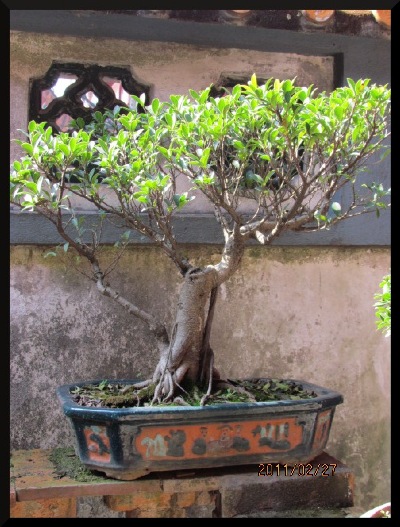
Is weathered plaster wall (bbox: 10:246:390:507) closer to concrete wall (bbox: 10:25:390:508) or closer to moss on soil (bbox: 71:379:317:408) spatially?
concrete wall (bbox: 10:25:390:508)

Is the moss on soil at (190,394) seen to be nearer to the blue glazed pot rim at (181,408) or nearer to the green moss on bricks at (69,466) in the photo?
the blue glazed pot rim at (181,408)

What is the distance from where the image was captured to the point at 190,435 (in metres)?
2.53

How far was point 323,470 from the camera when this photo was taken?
282 centimetres

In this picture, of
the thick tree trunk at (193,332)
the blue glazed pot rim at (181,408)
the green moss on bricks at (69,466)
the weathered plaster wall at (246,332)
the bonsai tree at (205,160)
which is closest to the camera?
the bonsai tree at (205,160)

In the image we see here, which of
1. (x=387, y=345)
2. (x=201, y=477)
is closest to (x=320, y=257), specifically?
(x=387, y=345)

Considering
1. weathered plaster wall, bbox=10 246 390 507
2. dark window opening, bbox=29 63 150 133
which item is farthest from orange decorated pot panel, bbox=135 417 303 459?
dark window opening, bbox=29 63 150 133

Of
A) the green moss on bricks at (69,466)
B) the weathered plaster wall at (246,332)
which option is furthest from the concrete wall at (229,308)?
the green moss on bricks at (69,466)

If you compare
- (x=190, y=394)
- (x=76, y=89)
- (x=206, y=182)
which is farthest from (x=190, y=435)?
(x=76, y=89)

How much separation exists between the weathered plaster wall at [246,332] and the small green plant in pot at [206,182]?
1.33 feet
